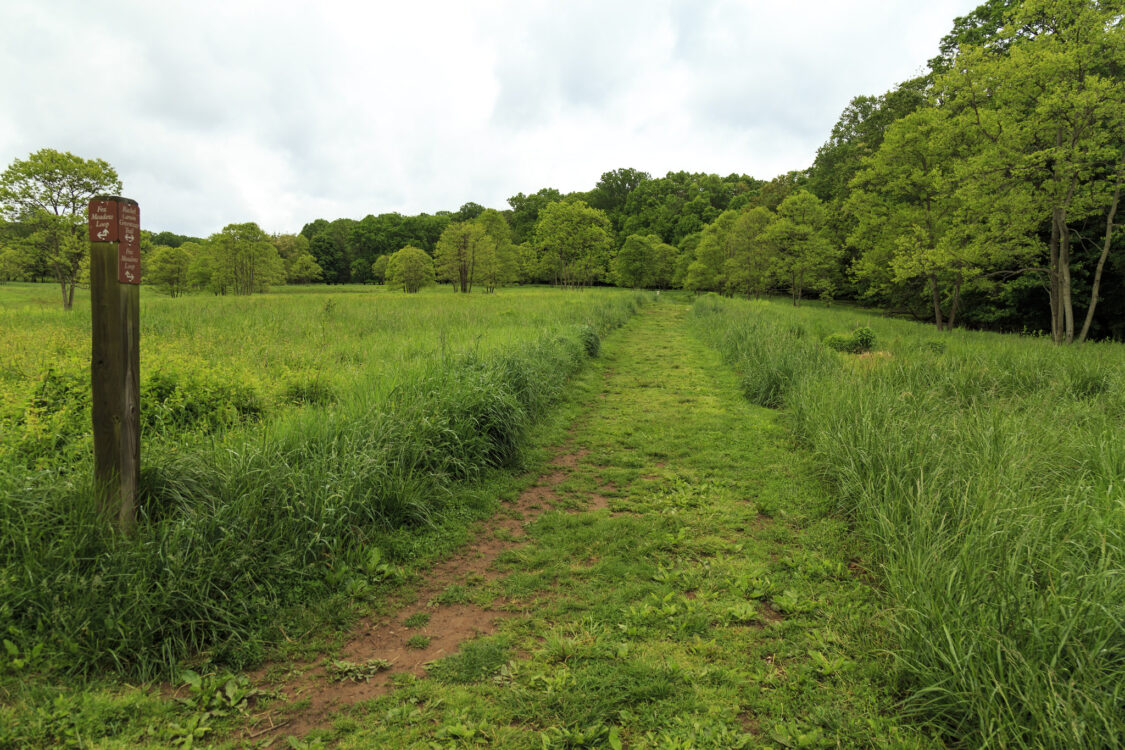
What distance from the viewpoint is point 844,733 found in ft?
7.04

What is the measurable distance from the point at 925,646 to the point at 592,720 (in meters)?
1.67

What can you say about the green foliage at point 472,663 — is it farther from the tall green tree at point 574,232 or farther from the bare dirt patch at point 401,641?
the tall green tree at point 574,232

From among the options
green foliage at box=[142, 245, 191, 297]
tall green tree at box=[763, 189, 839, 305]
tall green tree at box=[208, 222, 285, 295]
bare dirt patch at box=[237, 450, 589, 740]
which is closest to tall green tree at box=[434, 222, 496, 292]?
tall green tree at box=[208, 222, 285, 295]

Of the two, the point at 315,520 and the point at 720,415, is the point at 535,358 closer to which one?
the point at 720,415

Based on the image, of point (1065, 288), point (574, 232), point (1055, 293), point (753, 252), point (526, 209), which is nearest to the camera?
point (1065, 288)

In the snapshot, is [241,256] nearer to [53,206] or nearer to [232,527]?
[53,206]

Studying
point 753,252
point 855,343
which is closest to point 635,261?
point 753,252

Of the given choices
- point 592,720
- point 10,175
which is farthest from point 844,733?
point 10,175

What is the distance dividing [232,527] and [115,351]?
1.21 metres

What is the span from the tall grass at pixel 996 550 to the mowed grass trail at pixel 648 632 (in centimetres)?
29

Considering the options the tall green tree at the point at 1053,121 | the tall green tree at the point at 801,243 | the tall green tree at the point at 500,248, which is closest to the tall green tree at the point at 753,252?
the tall green tree at the point at 801,243

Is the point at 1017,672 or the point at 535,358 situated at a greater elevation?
the point at 535,358

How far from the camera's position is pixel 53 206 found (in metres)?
21.0

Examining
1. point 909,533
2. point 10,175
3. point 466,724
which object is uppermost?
point 10,175
